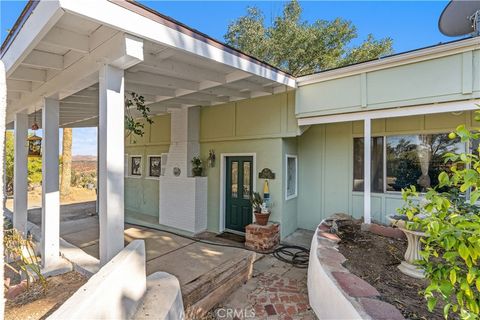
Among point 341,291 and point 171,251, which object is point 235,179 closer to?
point 171,251

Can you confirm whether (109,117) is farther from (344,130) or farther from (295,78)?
(344,130)

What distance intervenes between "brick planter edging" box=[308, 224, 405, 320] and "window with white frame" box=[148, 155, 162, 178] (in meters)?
6.05

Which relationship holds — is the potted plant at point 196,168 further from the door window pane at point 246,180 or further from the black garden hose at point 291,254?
the black garden hose at point 291,254

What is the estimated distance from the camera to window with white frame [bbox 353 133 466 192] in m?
5.11

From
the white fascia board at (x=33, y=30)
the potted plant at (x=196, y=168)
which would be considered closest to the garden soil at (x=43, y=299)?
the white fascia board at (x=33, y=30)

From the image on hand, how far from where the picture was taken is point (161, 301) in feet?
8.21

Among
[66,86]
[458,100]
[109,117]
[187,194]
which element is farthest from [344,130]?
[66,86]

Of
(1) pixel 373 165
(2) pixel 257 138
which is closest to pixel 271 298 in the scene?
(2) pixel 257 138

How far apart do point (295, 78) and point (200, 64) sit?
91.9 inches

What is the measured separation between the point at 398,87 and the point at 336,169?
2.31 meters

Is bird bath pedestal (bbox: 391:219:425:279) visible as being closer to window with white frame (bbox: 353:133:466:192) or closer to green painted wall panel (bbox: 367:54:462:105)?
green painted wall panel (bbox: 367:54:462:105)

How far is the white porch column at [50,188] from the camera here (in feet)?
11.5

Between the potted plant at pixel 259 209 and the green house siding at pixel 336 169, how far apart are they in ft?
4.24

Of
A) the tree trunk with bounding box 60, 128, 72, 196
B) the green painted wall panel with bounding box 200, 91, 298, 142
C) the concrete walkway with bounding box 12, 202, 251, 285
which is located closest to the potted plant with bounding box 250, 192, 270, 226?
the concrete walkway with bounding box 12, 202, 251, 285
